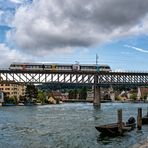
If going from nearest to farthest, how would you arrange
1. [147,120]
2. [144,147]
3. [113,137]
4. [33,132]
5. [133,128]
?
1. [144,147]
2. [113,137]
3. [33,132]
4. [133,128]
5. [147,120]

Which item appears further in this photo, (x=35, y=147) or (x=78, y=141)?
(x=78, y=141)

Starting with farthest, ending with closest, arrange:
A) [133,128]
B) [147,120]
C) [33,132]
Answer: [147,120] < [133,128] < [33,132]

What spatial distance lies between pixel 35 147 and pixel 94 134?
52.0 feet

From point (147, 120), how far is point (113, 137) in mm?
22901

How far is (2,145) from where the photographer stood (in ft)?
170

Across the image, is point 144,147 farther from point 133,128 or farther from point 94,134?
point 133,128

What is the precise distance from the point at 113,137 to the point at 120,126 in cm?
358

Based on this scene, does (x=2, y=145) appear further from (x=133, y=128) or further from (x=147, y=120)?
(x=147, y=120)

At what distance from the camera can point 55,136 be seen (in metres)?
61.5

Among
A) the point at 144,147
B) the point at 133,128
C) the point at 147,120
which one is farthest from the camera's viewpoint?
the point at 147,120

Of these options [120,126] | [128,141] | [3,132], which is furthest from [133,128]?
[3,132]

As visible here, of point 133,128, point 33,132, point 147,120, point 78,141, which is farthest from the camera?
point 147,120

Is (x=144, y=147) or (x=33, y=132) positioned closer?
(x=144, y=147)

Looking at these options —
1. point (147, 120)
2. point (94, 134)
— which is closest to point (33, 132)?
point (94, 134)
